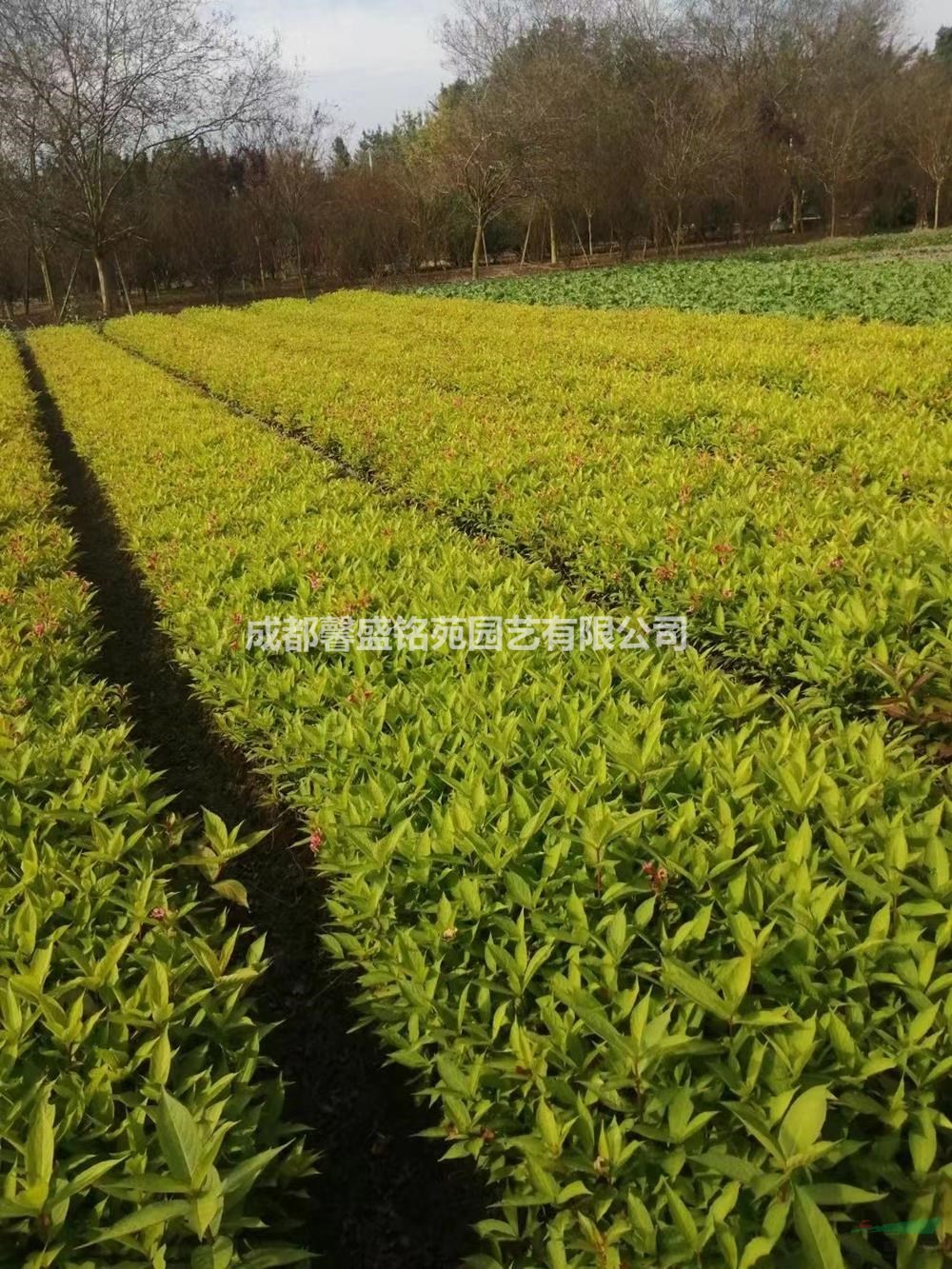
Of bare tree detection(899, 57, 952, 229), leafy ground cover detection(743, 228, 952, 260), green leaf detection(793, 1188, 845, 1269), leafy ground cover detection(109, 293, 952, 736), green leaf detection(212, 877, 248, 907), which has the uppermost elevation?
bare tree detection(899, 57, 952, 229)

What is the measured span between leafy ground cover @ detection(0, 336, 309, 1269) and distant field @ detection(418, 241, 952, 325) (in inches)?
539

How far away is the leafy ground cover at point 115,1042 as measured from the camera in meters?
1.26

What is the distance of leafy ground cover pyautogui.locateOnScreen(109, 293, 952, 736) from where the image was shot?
123 inches

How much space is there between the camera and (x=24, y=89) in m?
26.1

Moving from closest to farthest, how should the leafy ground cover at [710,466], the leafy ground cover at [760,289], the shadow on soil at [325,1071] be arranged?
1. the shadow on soil at [325,1071]
2. the leafy ground cover at [710,466]
3. the leafy ground cover at [760,289]

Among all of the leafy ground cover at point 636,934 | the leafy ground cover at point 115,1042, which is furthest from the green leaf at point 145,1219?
the leafy ground cover at point 636,934

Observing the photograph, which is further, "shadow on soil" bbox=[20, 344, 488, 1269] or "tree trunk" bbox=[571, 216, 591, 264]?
"tree trunk" bbox=[571, 216, 591, 264]

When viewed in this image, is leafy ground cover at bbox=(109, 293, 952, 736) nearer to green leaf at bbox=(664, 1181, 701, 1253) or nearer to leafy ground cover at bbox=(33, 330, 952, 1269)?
leafy ground cover at bbox=(33, 330, 952, 1269)

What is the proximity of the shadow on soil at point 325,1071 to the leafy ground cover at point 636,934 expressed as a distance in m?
0.19

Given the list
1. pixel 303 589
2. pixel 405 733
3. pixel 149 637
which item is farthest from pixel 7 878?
pixel 149 637

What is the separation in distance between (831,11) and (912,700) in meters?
61.9

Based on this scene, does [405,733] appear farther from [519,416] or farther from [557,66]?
[557,66]

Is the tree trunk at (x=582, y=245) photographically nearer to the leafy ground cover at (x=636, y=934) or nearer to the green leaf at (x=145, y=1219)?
the leafy ground cover at (x=636, y=934)

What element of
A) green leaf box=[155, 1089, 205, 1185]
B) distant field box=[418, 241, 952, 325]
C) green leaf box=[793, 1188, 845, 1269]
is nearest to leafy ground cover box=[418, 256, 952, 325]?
distant field box=[418, 241, 952, 325]
